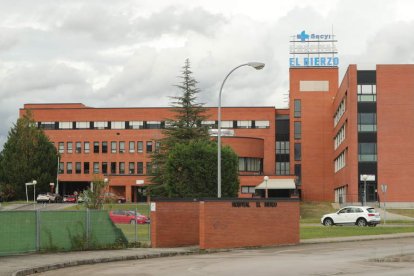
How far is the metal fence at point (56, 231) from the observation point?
2534 cm

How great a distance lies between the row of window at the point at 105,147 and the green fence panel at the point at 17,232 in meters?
82.7

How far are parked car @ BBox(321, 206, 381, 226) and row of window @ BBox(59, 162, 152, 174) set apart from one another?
204 feet

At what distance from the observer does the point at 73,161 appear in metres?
111

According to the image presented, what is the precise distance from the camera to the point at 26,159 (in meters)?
96.4

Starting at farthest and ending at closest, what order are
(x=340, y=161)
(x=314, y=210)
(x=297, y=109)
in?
(x=297, y=109)
(x=340, y=161)
(x=314, y=210)

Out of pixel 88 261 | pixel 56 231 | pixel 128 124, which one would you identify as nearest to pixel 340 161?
pixel 128 124

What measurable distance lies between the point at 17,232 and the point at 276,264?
9.79m

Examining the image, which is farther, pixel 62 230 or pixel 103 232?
pixel 103 232

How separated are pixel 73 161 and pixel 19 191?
1525cm

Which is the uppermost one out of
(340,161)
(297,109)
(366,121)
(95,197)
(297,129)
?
(297,109)

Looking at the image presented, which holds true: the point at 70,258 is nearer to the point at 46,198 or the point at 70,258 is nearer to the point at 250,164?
the point at 46,198

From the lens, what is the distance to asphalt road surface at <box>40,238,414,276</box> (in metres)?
19.0

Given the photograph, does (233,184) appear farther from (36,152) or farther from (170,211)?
(36,152)

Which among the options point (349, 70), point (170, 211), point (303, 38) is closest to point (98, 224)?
point (170, 211)
